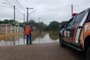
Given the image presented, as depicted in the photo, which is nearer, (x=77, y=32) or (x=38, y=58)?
(x=77, y=32)

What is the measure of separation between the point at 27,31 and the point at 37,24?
4856 inches

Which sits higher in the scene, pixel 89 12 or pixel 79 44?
pixel 89 12

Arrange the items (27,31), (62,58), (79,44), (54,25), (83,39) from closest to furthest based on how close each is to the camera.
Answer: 1. (83,39)
2. (79,44)
3. (62,58)
4. (27,31)
5. (54,25)

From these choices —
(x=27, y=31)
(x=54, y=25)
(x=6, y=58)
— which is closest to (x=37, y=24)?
(x=54, y=25)

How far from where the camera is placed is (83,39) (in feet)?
22.4

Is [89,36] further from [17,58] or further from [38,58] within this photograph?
[17,58]

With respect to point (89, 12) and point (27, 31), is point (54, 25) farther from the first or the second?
point (89, 12)

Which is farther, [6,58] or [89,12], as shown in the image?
[6,58]

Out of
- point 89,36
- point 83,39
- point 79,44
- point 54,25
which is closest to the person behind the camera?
point 89,36

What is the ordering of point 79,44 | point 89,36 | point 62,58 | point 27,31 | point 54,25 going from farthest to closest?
point 54,25, point 27,31, point 62,58, point 79,44, point 89,36

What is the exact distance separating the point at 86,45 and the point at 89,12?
1.22 meters

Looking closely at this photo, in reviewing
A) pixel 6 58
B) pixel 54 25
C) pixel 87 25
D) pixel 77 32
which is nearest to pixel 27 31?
pixel 6 58

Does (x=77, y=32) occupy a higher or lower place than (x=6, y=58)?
higher

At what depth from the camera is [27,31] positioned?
17891 mm
